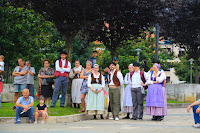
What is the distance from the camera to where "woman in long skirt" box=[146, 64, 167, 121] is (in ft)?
44.4

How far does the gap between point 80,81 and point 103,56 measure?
34.7 m

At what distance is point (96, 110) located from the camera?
13797mm

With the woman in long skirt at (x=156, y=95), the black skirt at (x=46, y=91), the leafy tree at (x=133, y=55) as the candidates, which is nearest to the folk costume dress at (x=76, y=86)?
the black skirt at (x=46, y=91)

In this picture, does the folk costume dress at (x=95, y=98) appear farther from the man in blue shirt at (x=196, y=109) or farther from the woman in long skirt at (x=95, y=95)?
the man in blue shirt at (x=196, y=109)

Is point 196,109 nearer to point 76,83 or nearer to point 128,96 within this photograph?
point 128,96

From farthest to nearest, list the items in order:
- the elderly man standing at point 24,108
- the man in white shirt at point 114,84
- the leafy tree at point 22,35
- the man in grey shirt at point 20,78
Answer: the leafy tree at point 22,35 → the man in grey shirt at point 20,78 → the man in white shirt at point 114,84 → the elderly man standing at point 24,108

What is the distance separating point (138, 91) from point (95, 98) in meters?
1.49

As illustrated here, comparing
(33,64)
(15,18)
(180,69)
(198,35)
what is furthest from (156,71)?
(180,69)

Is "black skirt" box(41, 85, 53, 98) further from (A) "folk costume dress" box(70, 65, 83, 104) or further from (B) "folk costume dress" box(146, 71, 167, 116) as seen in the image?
(B) "folk costume dress" box(146, 71, 167, 116)

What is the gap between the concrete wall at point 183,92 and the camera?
2473cm

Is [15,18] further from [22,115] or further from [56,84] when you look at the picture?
[22,115]

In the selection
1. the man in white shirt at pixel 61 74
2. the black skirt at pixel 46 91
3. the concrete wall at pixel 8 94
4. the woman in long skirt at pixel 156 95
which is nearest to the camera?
the woman in long skirt at pixel 156 95

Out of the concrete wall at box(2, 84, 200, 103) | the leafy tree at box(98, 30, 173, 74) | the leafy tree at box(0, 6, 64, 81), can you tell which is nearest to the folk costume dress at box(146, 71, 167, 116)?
the concrete wall at box(2, 84, 200, 103)

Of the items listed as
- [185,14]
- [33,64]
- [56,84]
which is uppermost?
[185,14]
